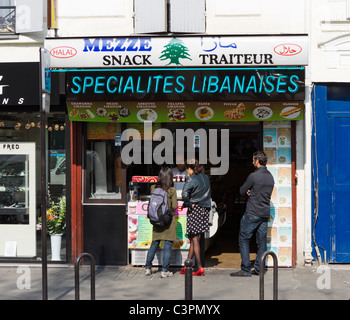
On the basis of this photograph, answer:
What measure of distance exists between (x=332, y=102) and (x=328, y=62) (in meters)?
0.69

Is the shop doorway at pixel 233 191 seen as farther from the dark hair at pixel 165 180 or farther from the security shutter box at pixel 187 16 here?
the security shutter box at pixel 187 16

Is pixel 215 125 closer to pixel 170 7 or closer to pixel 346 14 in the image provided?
pixel 170 7

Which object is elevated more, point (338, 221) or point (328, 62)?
point (328, 62)

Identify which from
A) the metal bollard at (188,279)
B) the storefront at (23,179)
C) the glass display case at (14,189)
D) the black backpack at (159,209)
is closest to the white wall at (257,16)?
the black backpack at (159,209)

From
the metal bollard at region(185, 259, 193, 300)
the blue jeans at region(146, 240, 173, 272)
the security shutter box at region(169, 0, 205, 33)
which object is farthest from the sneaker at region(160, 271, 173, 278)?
the security shutter box at region(169, 0, 205, 33)

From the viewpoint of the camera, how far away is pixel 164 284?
873cm

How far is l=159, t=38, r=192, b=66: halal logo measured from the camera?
9234mm

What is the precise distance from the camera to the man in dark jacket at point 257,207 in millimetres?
8984

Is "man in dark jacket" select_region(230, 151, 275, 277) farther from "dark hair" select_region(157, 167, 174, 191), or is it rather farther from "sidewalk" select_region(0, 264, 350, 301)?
"dark hair" select_region(157, 167, 174, 191)

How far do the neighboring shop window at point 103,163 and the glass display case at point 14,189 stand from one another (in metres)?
1.14

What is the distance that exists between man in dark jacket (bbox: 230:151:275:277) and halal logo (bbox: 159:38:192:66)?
6.50ft

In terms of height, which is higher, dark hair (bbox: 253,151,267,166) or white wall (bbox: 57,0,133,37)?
white wall (bbox: 57,0,133,37)

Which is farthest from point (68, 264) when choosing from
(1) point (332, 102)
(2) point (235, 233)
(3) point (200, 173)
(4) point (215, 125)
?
(1) point (332, 102)

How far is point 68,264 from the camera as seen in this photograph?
9961mm
